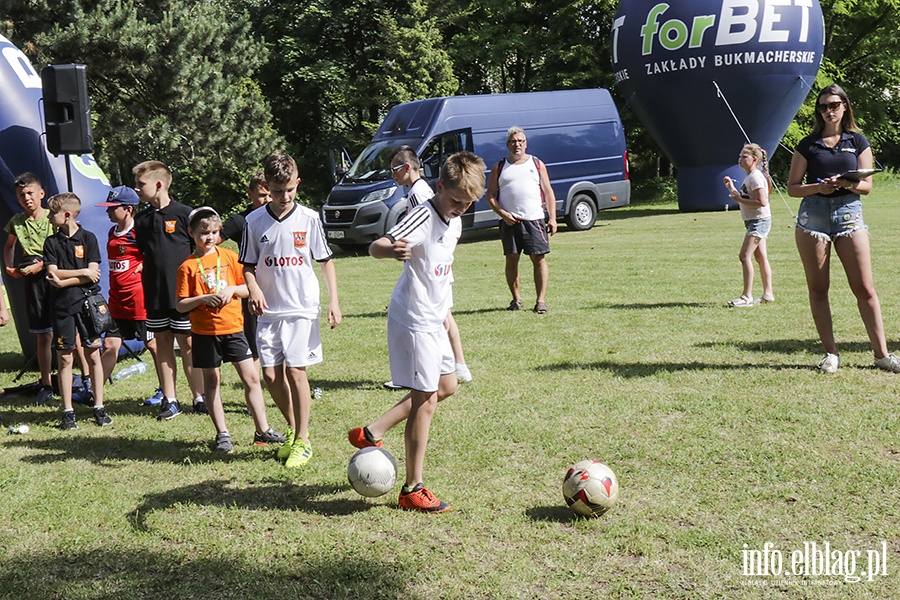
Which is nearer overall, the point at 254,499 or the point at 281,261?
the point at 254,499

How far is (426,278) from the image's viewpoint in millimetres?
4656

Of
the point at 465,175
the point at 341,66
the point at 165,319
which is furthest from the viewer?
the point at 341,66

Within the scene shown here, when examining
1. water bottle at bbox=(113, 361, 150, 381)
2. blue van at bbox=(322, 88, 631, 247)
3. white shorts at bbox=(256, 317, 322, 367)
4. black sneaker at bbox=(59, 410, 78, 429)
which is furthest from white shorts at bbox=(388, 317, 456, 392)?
blue van at bbox=(322, 88, 631, 247)

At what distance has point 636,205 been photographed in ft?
112

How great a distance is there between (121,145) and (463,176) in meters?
23.6

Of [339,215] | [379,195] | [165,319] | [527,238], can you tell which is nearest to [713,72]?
[379,195]

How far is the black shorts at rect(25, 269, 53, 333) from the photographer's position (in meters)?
7.56

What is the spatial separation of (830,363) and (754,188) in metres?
3.45

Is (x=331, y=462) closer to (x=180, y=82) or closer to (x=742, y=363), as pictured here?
(x=742, y=363)

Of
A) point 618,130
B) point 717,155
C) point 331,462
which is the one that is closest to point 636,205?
point 717,155

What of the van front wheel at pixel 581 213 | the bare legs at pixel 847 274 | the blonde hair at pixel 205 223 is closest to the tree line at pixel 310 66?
the van front wheel at pixel 581 213

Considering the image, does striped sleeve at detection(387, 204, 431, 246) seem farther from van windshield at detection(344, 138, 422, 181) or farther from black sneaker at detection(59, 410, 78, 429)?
van windshield at detection(344, 138, 422, 181)

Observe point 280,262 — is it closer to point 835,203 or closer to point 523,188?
point 835,203

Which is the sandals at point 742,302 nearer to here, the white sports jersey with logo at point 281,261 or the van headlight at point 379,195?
the white sports jersey with logo at point 281,261
